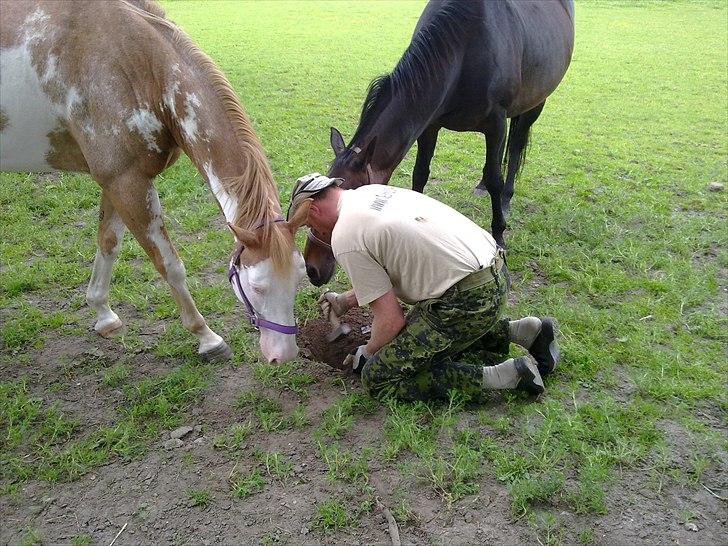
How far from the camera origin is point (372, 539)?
2.26 m

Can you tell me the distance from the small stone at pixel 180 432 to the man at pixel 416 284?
0.92m

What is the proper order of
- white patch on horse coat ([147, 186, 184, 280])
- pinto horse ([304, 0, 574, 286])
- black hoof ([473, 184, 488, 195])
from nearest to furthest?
1. white patch on horse coat ([147, 186, 184, 280])
2. pinto horse ([304, 0, 574, 286])
3. black hoof ([473, 184, 488, 195])

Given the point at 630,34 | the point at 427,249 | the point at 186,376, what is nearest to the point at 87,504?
Answer: the point at 186,376

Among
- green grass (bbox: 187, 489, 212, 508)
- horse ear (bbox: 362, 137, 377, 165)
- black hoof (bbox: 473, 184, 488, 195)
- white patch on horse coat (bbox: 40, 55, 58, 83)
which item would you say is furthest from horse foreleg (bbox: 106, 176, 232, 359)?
black hoof (bbox: 473, 184, 488, 195)

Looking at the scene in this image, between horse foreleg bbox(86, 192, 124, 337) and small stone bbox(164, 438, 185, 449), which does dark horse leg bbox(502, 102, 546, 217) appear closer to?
horse foreleg bbox(86, 192, 124, 337)

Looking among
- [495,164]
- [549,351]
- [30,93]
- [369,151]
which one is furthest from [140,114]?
[495,164]

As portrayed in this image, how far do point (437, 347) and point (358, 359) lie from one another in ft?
1.64

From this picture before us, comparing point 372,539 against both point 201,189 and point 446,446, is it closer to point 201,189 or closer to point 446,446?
point 446,446

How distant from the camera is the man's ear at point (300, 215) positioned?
8.11 ft

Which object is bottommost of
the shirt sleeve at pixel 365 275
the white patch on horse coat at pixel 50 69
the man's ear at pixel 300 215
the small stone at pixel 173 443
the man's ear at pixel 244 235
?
the small stone at pixel 173 443

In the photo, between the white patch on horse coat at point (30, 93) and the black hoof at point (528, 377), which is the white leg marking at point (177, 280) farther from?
the black hoof at point (528, 377)

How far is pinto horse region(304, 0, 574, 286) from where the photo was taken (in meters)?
3.61

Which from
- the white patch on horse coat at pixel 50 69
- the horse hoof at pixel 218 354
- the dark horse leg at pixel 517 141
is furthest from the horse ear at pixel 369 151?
the dark horse leg at pixel 517 141

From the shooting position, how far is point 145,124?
2.84 m
